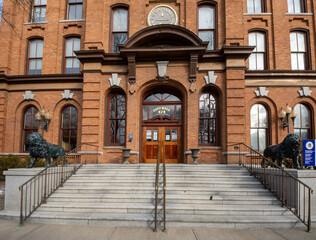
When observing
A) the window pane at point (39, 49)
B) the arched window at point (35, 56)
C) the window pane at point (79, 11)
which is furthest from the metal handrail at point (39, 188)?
the window pane at point (79, 11)

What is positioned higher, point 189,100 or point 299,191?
point 189,100

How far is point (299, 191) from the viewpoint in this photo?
6402mm

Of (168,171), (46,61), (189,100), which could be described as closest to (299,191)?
(168,171)

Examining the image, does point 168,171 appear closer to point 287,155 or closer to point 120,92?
point 287,155

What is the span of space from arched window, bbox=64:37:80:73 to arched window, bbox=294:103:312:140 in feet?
46.8

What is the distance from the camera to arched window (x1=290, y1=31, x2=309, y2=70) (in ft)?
45.1

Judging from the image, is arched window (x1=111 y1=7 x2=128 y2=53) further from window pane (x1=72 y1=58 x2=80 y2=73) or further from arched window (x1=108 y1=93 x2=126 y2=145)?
arched window (x1=108 y1=93 x2=126 y2=145)

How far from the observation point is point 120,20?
13742 millimetres

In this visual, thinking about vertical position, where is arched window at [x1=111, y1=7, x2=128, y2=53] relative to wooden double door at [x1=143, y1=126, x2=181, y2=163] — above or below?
above

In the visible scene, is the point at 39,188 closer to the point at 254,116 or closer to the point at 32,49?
the point at 32,49

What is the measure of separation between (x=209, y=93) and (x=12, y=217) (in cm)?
1055

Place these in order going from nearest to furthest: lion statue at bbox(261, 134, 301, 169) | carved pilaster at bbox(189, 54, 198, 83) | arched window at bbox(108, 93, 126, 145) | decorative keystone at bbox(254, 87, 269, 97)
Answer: lion statue at bbox(261, 134, 301, 169), carved pilaster at bbox(189, 54, 198, 83), arched window at bbox(108, 93, 126, 145), decorative keystone at bbox(254, 87, 269, 97)

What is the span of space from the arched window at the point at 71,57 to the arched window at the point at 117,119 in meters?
3.77

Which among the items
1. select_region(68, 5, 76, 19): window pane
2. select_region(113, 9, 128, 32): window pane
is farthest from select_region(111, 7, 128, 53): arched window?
select_region(68, 5, 76, 19): window pane
